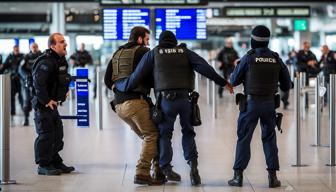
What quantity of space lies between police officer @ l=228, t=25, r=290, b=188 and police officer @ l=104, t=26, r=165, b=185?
0.93 meters

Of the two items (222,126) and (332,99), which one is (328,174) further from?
(222,126)

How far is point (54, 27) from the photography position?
25750 mm

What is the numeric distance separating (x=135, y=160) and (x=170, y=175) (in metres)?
1.84

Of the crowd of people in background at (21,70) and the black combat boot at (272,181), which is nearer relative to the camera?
the black combat boot at (272,181)

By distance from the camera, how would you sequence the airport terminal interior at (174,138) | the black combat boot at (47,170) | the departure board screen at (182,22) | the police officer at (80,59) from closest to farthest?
1. the airport terminal interior at (174,138)
2. the black combat boot at (47,170)
3. the departure board screen at (182,22)
4. the police officer at (80,59)

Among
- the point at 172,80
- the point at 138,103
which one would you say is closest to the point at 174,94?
the point at 172,80

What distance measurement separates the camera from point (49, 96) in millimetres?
9211

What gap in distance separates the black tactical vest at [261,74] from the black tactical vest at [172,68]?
26.6 inches

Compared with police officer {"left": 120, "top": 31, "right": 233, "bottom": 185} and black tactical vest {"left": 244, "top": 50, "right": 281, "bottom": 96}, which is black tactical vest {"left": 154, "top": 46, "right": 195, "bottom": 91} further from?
black tactical vest {"left": 244, "top": 50, "right": 281, "bottom": 96}

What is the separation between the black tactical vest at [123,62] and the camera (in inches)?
337

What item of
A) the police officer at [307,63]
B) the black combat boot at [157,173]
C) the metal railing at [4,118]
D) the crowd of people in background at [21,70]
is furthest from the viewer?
the police officer at [307,63]

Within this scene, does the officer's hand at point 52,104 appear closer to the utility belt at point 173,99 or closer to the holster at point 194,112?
the utility belt at point 173,99

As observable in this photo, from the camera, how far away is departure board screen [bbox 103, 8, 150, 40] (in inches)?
705

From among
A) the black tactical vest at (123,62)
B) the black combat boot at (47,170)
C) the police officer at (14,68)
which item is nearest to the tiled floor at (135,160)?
the black combat boot at (47,170)
